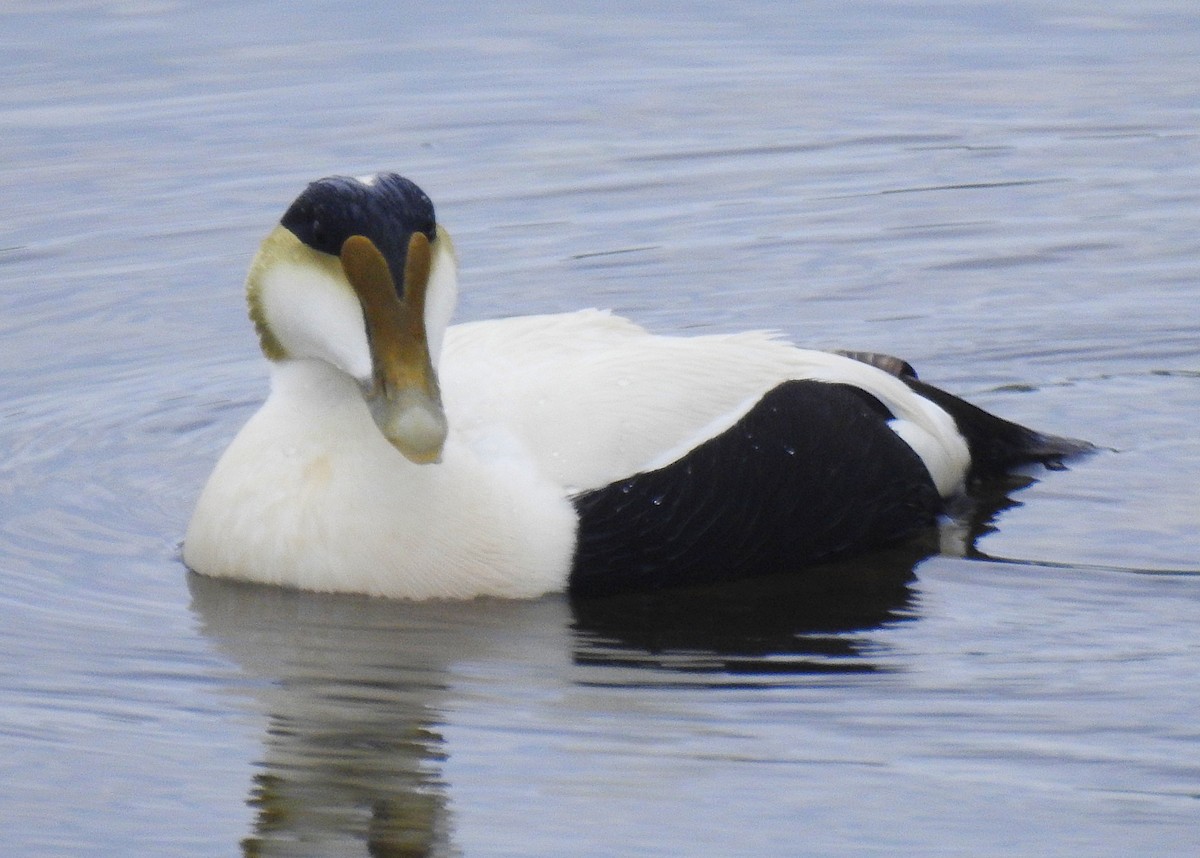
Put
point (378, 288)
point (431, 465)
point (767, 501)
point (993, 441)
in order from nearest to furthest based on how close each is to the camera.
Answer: point (378, 288) → point (431, 465) → point (767, 501) → point (993, 441)

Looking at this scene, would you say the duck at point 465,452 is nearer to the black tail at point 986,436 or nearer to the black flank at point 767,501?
the black flank at point 767,501

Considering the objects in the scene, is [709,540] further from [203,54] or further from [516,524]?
[203,54]

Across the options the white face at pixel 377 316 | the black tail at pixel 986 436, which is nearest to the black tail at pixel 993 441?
the black tail at pixel 986 436

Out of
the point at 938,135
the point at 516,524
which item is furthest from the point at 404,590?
the point at 938,135

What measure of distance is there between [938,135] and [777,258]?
192cm

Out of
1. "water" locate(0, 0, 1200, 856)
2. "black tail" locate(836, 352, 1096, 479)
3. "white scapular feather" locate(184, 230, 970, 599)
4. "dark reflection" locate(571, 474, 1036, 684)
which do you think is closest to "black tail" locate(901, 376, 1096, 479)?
"black tail" locate(836, 352, 1096, 479)

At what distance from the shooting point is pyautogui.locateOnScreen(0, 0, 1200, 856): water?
4.23 m

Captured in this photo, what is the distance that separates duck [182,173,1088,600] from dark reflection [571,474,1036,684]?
0.05 m

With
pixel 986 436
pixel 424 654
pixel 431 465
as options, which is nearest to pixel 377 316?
pixel 431 465

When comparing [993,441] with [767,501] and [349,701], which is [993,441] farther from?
[349,701]

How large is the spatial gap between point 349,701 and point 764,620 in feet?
3.16

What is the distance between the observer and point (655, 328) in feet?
25.2

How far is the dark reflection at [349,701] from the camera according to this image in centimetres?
412

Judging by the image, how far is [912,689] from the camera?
4.70 meters
